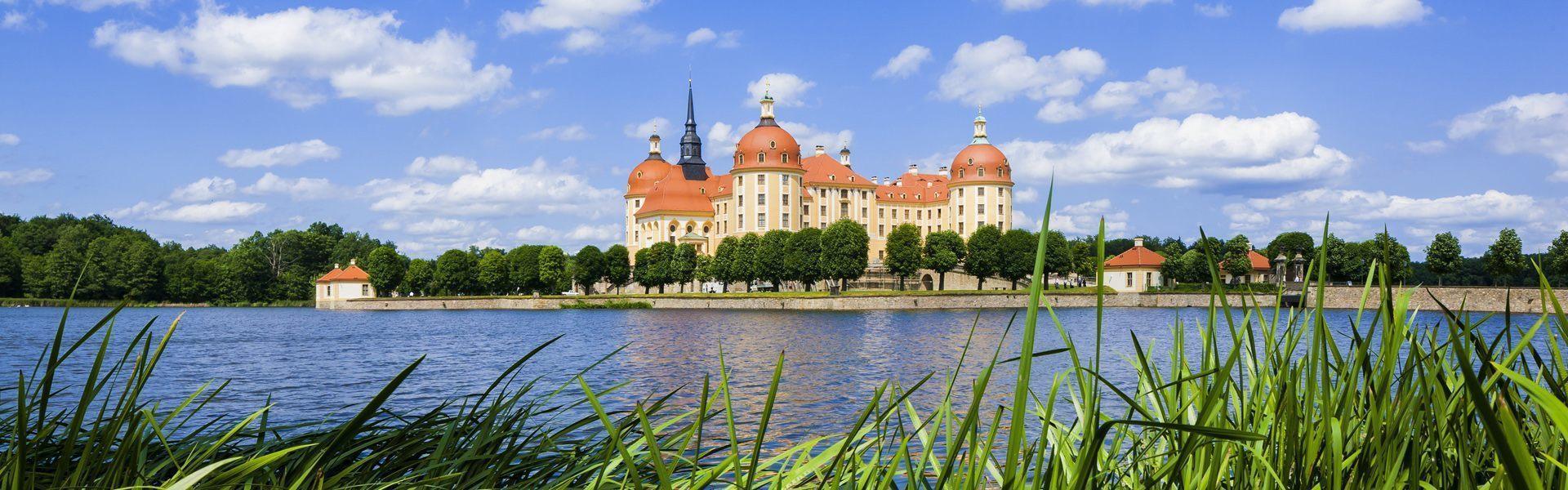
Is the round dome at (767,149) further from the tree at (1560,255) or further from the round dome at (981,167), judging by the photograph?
the tree at (1560,255)

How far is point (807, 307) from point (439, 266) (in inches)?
1188

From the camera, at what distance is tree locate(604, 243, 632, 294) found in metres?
71.3

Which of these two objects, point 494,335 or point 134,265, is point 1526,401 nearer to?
point 494,335

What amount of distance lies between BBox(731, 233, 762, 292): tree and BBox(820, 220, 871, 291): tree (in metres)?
4.72

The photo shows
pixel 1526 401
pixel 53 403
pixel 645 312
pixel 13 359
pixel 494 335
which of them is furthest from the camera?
pixel 645 312

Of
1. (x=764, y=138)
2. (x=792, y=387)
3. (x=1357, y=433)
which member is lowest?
(x=792, y=387)

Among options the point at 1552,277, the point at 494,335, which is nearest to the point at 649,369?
the point at 494,335

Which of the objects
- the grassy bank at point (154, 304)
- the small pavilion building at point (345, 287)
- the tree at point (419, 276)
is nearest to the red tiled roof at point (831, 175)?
the tree at point (419, 276)

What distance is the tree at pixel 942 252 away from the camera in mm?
61500

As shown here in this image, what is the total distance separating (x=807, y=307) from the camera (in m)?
52.6

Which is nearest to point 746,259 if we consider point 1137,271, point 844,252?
point 844,252

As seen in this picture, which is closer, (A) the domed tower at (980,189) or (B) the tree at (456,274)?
(B) the tree at (456,274)

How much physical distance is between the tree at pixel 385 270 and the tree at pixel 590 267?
1223 cm

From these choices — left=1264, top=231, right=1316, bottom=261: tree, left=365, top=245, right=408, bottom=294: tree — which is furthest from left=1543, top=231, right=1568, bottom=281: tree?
left=365, top=245, right=408, bottom=294: tree
